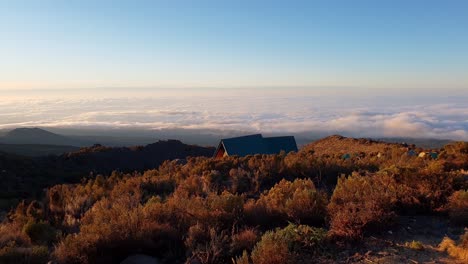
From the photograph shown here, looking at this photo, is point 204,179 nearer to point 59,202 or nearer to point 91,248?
point 59,202

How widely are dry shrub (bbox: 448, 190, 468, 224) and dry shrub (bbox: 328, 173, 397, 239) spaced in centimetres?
98

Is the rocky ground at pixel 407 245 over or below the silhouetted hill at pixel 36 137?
over

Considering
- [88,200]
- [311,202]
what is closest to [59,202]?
[88,200]

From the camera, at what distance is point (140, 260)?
645 centimetres

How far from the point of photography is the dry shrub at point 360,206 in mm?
6598

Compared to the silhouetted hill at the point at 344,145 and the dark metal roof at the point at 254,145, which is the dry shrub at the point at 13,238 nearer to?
the dark metal roof at the point at 254,145

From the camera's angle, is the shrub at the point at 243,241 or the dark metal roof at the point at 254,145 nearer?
the shrub at the point at 243,241

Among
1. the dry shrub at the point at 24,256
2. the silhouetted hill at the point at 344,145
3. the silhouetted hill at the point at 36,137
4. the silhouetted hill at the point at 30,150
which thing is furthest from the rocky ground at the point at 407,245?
the silhouetted hill at the point at 36,137

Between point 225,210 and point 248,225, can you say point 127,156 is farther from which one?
point 248,225

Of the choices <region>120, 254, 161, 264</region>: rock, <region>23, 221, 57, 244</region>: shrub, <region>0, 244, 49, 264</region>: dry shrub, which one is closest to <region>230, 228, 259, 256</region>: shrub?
<region>120, 254, 161, 264</region>: rock

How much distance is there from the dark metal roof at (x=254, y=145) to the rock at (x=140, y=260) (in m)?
23.8

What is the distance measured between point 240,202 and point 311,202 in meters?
1.39

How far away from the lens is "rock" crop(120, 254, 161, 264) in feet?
21.0

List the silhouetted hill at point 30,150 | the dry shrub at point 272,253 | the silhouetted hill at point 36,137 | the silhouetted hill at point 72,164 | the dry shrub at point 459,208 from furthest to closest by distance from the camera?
the silhouetted hill at point 36,137 < the silhouetted hill at point 30,150 < the silhouetted hill at point 72,164 < the dry shrub at point 459,208 < the dry shrub at point 272,253
